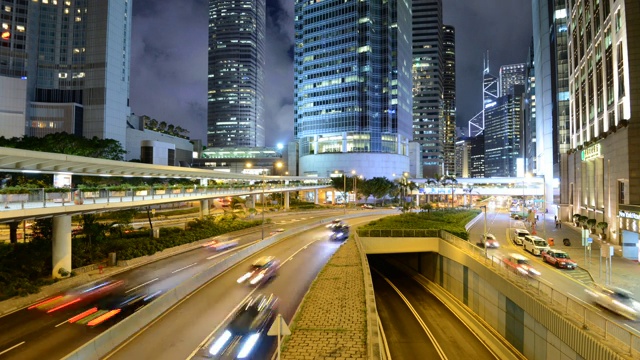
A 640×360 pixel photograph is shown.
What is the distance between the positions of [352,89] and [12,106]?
102 metres

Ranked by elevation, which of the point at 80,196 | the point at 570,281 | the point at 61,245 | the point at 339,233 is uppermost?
the point at 80,196

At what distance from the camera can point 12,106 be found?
9638 centimetres

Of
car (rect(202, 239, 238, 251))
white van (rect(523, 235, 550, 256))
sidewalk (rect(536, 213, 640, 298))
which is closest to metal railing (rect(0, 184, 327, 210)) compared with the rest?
car (rect(202, 239, 238, 251))

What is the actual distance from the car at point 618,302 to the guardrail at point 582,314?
192 cm

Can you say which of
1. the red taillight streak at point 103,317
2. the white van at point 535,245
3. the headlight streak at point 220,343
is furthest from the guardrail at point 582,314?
the red taillight streak at point 103,317

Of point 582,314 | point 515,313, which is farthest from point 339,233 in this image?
point 582,314

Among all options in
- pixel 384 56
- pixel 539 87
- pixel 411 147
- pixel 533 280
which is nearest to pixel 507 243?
pixel 533 280

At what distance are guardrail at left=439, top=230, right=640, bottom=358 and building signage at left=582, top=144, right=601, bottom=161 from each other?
3460 cm

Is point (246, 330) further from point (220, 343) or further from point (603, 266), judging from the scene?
point (603, 266)

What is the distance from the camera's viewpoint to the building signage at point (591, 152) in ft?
158

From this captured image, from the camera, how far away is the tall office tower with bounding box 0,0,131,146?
104000 mm

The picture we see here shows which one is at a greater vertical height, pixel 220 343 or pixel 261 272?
pixel 261 272

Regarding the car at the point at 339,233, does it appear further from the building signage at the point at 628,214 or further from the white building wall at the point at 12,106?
the white building wall at the point at 12,106

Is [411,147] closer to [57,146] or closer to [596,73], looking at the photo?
[596,73]
